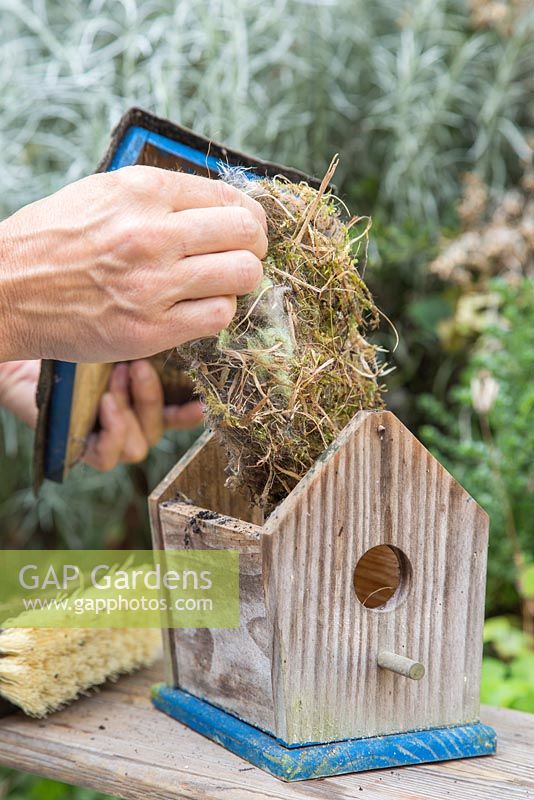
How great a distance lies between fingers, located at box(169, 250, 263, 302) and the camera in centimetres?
80

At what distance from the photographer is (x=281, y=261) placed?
2.86 feet

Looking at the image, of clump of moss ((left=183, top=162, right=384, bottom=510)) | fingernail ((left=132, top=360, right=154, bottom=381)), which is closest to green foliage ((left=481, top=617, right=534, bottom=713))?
clump of moss ((left=183, top=162, right=384, bottom=510))

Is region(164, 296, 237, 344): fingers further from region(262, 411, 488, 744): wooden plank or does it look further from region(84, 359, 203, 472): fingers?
region(84, 359, 203, 472): fingers

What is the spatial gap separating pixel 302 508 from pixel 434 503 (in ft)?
0.55

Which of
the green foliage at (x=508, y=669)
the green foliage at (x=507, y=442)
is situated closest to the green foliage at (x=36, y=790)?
the green foliage at (x=508, y=669)

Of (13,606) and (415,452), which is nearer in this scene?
(415,452)

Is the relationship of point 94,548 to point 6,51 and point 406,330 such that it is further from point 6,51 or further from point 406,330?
point 6,51

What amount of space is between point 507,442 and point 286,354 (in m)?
0.91

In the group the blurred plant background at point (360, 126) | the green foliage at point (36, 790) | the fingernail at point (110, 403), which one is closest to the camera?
the fingernail at point (110, 403)

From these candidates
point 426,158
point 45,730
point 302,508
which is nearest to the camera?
point 302,508

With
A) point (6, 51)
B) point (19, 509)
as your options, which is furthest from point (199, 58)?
point (19, 509)

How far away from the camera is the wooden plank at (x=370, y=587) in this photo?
0.83 m

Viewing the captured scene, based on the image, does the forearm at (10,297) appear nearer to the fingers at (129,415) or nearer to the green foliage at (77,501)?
the fingers at (129,415)

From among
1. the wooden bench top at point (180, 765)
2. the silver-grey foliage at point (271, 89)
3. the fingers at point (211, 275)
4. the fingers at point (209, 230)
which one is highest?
the silver-grey foliage at point (271, 89)
